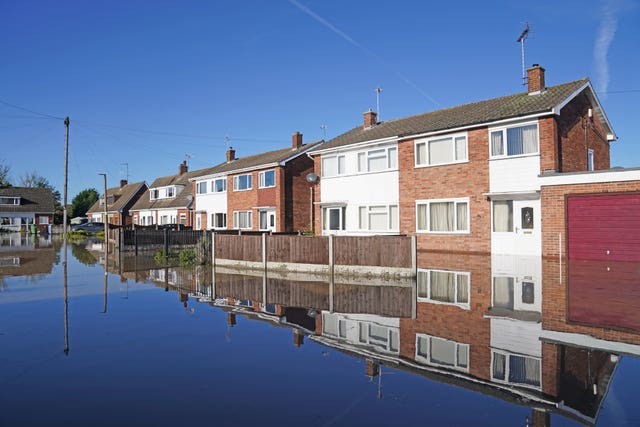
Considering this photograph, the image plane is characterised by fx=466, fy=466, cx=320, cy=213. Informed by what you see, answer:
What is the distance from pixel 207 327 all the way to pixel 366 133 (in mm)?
19229

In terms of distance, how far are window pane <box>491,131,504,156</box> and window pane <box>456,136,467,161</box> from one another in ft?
3.99

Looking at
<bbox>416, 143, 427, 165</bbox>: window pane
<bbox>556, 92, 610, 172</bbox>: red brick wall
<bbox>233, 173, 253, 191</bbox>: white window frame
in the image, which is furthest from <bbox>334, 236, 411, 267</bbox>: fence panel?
<bbox>233, 173, 253, 191</bbox>: white window frame

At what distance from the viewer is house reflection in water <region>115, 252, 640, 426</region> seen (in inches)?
212

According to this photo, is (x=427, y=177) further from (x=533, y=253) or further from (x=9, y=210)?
(x=9, y=210)

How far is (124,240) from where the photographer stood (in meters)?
26.5

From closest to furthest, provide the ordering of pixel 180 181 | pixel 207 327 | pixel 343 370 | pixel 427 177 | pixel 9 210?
1. pixel 343 370
2. pixel 207 327
3. pixel 427 177
4. pixel 180 181
5. pixel 9 210

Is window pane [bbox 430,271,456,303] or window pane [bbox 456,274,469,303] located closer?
window pane [bbox 456,274,469,303]

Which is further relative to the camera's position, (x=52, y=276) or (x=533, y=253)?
(x=533, y=253)

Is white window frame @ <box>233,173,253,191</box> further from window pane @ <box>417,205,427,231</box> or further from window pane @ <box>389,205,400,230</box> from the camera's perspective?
window pane @ <box>417,205,427,231</box>

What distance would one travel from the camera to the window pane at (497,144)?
19078 millimetres

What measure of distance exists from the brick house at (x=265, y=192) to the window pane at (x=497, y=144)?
45.3 feet

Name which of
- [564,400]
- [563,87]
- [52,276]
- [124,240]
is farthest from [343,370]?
[124,240]

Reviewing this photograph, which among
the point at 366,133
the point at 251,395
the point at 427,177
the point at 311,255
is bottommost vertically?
the point at 251,395

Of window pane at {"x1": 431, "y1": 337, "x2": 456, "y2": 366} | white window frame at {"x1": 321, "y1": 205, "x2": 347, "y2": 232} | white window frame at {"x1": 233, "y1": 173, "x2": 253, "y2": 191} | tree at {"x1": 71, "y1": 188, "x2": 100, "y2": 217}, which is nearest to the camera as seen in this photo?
window pane at {"x1": 431, "y1": 337, "x2": 456, "y2": 366}
